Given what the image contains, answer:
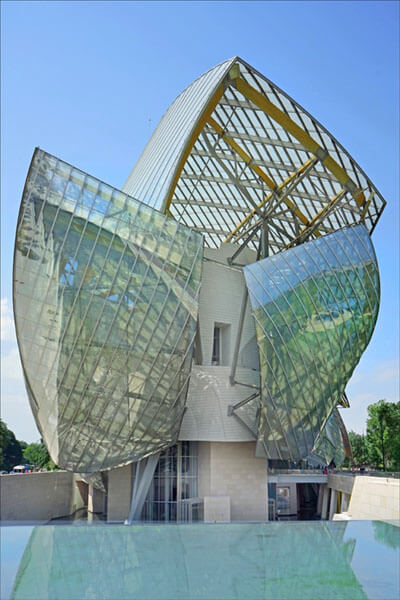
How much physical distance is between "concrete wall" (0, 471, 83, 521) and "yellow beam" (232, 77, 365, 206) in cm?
2611

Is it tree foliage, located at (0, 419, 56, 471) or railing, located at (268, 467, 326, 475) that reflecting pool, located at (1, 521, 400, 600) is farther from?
tree foliage, located at (0, 419, 56, 471)

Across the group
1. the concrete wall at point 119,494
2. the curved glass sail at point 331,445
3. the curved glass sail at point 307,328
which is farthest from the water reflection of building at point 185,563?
the curved glass sail at point 331,445

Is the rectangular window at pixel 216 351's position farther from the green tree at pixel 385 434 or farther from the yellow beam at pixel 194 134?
the green tree at pixel 385 434

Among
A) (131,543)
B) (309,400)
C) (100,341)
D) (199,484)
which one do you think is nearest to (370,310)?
(309,400)

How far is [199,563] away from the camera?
9.02m

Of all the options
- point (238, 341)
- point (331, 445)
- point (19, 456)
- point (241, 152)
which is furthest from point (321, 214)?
point (19, 456)

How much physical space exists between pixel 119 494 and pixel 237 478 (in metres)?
7.46

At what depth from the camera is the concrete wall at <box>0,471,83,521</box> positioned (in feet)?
105

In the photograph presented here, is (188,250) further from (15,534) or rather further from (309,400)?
(15,534)

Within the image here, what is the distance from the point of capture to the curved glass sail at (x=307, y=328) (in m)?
26.0

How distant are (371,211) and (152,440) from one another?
2065 centimetres

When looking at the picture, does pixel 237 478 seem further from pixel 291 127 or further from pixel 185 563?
pixel 185 563

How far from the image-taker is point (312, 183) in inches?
1300

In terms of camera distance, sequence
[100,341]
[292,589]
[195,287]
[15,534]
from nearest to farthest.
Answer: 1. [292,589]
2. [15,534]
3. [100,341]
4. [195,287]
